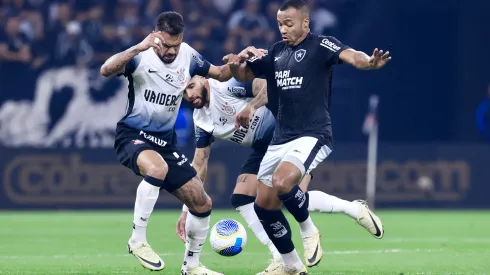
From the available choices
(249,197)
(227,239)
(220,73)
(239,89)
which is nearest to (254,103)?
(220,73)

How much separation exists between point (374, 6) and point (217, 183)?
4.84m

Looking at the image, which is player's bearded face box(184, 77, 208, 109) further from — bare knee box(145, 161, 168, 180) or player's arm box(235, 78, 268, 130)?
bare knee box(145, 161, 168, 180)

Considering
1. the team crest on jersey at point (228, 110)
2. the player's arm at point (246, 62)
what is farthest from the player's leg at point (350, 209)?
the player's arm at point (246, 62)

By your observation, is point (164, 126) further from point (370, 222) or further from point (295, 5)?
point (370, 222)

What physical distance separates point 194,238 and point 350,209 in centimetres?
176

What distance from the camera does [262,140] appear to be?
11945 millimetres

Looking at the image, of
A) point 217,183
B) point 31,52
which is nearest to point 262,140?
point 217,183

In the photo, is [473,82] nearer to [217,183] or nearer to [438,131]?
[438,131]

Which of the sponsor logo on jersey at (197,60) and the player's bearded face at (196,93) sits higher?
the sponsor logo on jersey at (197,60)

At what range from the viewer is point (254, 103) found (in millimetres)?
11055

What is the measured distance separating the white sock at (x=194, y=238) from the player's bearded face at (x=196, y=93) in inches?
65.7

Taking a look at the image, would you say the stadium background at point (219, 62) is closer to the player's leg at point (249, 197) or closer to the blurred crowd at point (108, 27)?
the blurred crowd at point (108, 27)

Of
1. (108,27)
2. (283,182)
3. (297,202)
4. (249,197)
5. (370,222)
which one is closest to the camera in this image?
(283,182)

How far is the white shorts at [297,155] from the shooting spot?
9.79 meters
